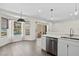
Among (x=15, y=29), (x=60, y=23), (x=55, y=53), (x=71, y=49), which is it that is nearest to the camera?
(x=71, y=49)

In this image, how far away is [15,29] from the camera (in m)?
10.6

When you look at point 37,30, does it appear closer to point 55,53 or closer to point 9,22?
point 9,22

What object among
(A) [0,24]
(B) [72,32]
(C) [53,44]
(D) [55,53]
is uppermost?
(A) [0,24]

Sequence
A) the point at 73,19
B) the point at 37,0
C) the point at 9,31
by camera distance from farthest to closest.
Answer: the point at 9,31 < the point at 73,19 < the point at 37,0

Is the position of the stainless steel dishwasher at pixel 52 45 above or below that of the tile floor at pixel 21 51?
above

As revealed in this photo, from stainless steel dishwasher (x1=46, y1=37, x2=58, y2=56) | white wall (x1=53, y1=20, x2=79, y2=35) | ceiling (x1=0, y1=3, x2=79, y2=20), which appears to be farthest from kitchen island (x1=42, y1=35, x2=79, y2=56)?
white wall (x1=53, y1=20, x2=79, y2=35)

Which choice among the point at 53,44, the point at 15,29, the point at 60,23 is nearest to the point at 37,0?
the point at 53,44

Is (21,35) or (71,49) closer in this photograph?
(71,49)

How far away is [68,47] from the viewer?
353cm

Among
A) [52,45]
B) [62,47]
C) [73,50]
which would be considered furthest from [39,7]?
[73,50]

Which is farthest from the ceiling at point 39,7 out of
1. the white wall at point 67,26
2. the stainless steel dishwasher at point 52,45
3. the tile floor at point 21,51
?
the tile floor at point 21,51

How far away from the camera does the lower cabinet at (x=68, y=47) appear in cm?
324

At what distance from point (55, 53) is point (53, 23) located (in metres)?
3.87

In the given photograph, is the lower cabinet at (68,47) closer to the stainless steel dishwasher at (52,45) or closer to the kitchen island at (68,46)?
the kitchen island at (68,46)
